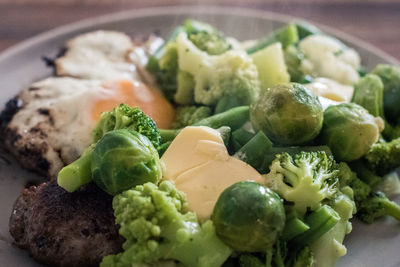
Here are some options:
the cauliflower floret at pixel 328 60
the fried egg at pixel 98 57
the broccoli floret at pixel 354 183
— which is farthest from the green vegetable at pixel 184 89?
the broccoli floret at pixel 354 183

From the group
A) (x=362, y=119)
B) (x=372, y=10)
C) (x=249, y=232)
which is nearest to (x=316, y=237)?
(x=249, y=232)

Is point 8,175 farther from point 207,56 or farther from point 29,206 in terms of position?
point 207,56

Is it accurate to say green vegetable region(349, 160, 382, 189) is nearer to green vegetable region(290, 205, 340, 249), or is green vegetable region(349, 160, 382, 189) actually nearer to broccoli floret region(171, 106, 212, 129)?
green vegetable region(290, 205, 340, 249)

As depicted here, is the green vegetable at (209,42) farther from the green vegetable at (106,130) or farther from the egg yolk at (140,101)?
the green vegetable at (106,130)

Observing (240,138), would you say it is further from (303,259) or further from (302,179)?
(303,259)

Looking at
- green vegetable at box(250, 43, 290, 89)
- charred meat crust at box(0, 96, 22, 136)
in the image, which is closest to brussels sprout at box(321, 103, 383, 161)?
green vegetable at box(250, 43, 290, 89)

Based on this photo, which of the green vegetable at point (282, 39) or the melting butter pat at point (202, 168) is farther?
the green vegetable at point (282, 39)
